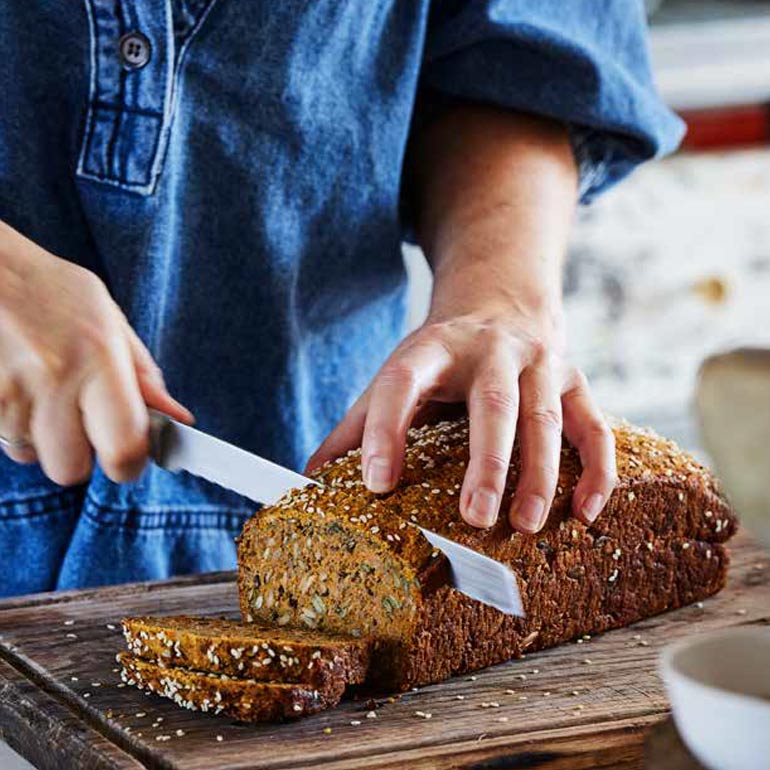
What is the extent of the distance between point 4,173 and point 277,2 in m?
0.34

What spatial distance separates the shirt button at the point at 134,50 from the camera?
1550 mm

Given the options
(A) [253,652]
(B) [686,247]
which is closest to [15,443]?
(A) [253,652]

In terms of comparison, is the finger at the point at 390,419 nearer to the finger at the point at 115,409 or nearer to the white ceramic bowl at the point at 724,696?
the finger at the point at 115,409

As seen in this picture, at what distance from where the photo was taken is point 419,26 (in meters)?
1.73

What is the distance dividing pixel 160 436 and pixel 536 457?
0.35 meters

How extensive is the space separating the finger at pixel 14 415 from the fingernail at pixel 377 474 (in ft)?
1.00

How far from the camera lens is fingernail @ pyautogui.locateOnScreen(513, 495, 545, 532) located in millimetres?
1406

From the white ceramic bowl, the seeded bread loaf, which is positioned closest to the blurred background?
the seeded bread loaf

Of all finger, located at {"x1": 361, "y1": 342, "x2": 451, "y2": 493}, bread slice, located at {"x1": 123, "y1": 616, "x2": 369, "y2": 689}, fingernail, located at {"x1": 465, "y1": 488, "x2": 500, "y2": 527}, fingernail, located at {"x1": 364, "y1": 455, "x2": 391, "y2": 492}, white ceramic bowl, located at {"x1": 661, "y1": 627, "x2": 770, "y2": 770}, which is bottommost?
bread slice, located at {"x1": 123, "y1": 616, "x2": 369, "y2": 689}

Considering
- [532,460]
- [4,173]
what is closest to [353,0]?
[4,173]

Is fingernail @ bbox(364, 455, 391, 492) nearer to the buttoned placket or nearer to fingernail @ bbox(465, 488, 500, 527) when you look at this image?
fingernail @ bbox(465, 488, 500, 527)

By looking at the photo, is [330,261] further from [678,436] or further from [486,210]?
[678,436]

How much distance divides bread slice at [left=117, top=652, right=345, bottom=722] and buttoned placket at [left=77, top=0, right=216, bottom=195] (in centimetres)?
54

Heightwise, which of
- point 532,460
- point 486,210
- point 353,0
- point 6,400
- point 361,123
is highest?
point 353,0
